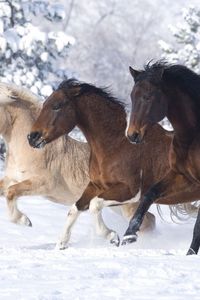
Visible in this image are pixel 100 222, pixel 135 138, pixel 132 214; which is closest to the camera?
pixel 135 138

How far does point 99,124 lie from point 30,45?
32.1ft

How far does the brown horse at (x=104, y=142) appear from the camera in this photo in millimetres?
8719

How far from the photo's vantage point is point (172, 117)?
7.85m

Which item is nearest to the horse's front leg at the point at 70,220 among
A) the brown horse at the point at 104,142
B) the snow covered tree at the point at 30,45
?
the brown horse at the point at 104,142

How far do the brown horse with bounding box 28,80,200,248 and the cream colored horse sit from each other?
4.58ft

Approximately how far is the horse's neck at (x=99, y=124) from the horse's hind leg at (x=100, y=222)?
0.68 metres

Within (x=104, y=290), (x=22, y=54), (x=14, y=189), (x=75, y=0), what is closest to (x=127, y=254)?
(x=104, y=290)

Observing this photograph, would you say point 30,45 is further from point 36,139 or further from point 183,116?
point 183,116

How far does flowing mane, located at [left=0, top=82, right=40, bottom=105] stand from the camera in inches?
430

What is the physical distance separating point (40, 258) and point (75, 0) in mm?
82542

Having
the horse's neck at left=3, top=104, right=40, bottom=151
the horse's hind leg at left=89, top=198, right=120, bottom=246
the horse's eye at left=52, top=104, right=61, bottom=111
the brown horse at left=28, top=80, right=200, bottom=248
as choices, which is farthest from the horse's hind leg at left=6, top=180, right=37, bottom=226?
the horse's eye at left=52, top=104, right=61, bottom=111

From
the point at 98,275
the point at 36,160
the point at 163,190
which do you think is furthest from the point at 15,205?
the point at 98,275

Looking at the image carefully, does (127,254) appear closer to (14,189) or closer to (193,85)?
(193,85)

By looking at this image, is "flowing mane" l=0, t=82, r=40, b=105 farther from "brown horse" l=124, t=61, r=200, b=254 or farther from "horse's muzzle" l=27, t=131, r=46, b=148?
"brown horse" l=124, t=61, r=200, b=254
